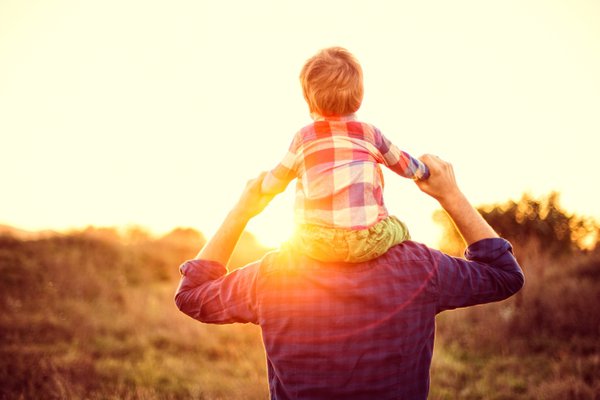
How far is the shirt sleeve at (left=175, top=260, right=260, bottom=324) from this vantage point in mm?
1463

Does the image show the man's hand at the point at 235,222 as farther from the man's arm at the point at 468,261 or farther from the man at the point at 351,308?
the man's arm at the point at 468,261

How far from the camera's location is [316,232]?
1388mm

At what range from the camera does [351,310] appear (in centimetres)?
140

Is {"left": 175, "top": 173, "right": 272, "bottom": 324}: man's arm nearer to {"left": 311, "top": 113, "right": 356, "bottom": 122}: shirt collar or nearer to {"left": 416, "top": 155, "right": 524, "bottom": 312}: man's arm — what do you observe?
{"left": 311, "top": 113, "right": 356, "bottom": 122}: shirt collar

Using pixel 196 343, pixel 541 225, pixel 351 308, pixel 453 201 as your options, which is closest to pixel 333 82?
pixel 453 201

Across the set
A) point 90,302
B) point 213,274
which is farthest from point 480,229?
A: point 90,302

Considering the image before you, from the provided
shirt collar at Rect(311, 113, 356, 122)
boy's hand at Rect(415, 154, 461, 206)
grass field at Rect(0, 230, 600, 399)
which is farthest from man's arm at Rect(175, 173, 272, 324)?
grass field at Rect(0, 230, 600, 399)

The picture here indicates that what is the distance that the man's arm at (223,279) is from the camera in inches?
57.7

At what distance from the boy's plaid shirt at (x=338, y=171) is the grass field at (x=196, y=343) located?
150 inches

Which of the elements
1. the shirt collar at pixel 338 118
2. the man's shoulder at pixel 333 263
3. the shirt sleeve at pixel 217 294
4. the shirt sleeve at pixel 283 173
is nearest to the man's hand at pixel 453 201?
the man's shoulder at pixel 333 263

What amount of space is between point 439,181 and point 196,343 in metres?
7.32

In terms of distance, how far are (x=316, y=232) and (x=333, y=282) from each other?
168mm

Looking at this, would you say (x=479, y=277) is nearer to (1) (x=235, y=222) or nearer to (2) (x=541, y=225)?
(1) (x=235, y=222)

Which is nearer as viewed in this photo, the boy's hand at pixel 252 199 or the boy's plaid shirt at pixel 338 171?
the boy's plaid shirt at pixel 338 171
